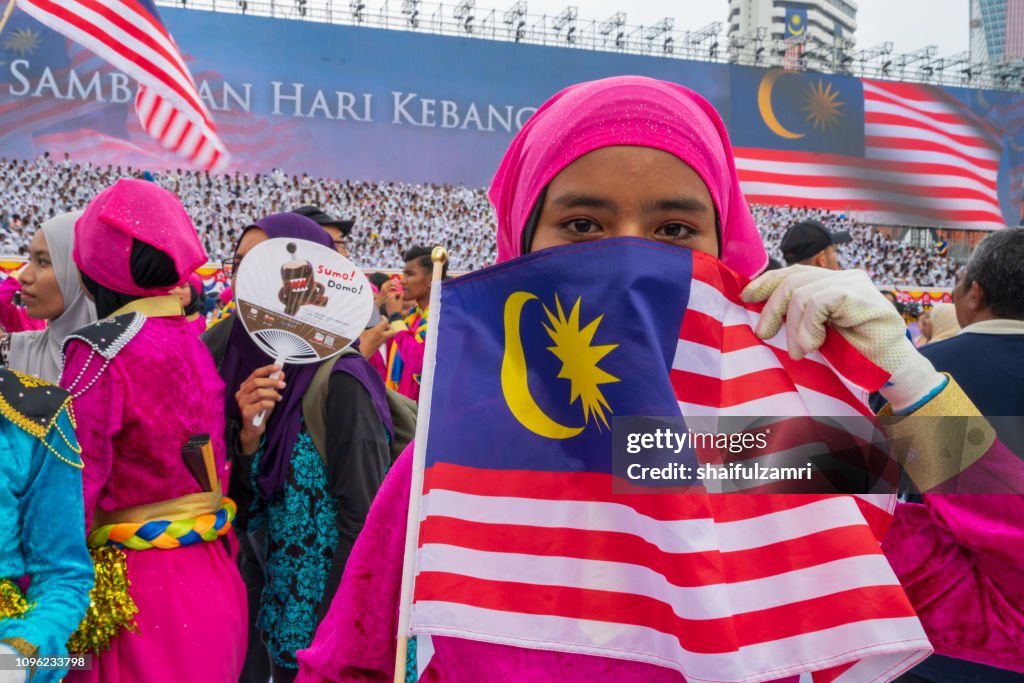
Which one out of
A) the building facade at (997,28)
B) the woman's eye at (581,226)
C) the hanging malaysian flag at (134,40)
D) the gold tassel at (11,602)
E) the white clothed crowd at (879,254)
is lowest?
the white clothed crowd at (879,254)

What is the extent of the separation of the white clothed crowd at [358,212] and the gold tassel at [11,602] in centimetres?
1669

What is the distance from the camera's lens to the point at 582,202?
3.53 ft

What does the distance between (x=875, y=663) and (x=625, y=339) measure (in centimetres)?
44

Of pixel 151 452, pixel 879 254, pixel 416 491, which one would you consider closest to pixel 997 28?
pixel 879 254

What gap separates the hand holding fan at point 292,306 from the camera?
98.8 inches

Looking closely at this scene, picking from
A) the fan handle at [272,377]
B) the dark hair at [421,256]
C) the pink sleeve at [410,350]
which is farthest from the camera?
the dark hair at [421,256]

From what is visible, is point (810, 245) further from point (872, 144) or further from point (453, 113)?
point (872, 144)

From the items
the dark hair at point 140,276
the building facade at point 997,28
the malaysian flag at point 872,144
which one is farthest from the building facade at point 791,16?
the dark hair at point 140,276

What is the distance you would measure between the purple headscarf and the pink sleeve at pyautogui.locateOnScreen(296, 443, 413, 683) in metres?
1.44

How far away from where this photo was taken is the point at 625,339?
1.02 m

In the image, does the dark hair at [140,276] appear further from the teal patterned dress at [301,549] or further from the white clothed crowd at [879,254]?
the white clothed crowd at [879,254]

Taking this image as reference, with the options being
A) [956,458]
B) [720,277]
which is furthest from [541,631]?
[956,458]

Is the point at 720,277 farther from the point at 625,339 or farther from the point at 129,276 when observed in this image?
the point at 129,276

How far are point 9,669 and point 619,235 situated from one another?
1212mm
